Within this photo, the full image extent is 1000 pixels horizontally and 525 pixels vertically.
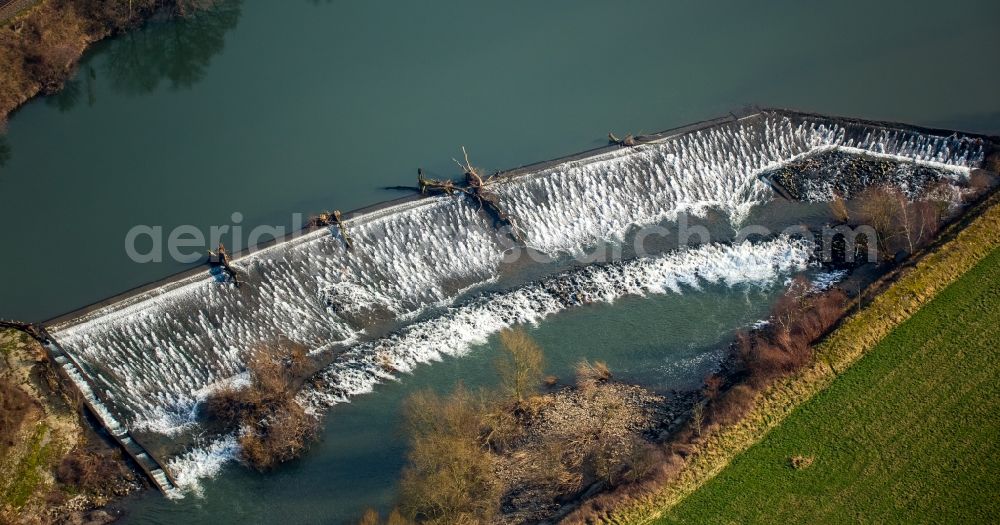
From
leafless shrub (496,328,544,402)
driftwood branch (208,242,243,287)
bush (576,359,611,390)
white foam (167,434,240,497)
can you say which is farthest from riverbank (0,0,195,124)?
bush (576,359,611,390)

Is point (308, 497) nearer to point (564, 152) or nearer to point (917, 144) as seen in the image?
point (564, 152)

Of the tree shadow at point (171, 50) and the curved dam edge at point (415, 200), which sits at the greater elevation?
the tree shadow at point (171, 50)

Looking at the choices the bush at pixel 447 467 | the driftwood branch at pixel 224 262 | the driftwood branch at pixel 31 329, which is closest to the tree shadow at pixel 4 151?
the driftwood branch at pixel 31 329

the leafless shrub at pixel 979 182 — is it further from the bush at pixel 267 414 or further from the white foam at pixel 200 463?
A: the white foam at pixel 200 463

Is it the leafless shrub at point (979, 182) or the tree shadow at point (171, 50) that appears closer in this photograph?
the leafless shrub at point (979, 182)

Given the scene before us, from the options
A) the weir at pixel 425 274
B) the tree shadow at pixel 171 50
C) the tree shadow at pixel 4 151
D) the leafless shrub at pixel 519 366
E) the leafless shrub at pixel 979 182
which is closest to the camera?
the leafless shrub at pixel 519 366
